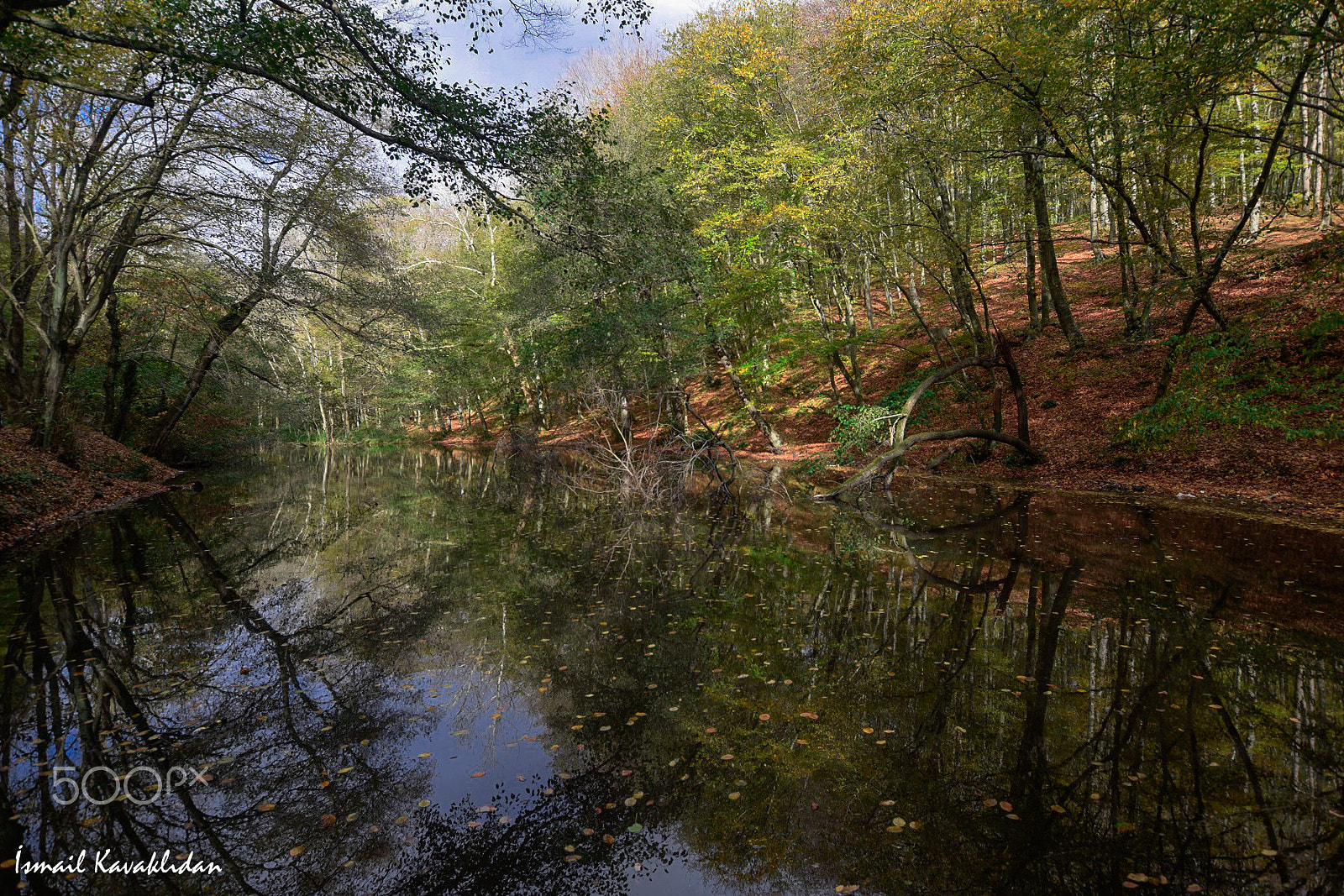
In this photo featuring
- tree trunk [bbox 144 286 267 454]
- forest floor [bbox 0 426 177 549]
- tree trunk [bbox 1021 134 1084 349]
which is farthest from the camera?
tree trunk [bbox 144 286 267 454]

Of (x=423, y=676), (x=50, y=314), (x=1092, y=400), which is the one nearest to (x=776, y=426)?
(x=1092, y=400)

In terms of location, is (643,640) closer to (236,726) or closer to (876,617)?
(876,617)

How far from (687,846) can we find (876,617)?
3.74 meters

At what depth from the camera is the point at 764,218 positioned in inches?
722

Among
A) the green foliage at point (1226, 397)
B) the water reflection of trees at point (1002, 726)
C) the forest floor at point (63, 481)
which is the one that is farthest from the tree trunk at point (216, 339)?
the green foliage at point (1226, 397)

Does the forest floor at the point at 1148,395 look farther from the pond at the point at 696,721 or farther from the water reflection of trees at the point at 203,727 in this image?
the water reflection of trees at the point at 203,727

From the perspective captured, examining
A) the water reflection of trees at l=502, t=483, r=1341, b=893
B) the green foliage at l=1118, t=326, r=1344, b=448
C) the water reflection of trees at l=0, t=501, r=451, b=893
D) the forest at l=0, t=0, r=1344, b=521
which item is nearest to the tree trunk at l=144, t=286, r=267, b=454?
the forest at l=0, t=0, r=1344, b=521

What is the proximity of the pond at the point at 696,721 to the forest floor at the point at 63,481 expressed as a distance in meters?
3.16

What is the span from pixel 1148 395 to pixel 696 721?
592 inches

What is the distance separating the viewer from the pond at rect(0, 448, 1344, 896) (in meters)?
3.08

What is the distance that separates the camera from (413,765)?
402 cm

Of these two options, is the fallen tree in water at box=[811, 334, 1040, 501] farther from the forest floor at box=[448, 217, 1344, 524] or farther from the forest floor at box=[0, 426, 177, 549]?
the forest floor at box=[0, 426, 177, 549]

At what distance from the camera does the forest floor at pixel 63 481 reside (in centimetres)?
1050

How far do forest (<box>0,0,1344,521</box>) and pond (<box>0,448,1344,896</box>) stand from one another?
4800 mm
